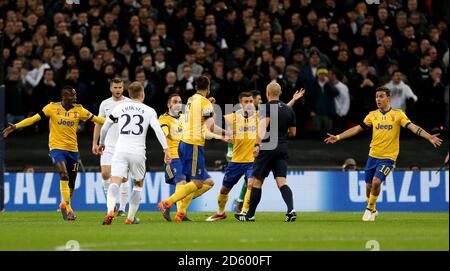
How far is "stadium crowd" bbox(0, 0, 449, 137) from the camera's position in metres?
24.5

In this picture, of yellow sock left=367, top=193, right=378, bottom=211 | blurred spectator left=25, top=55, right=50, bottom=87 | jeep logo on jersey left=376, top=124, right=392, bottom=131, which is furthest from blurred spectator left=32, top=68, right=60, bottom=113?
yellow sock left=367, top=193, right=378, bottom=211

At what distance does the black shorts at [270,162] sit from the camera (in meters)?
17.5

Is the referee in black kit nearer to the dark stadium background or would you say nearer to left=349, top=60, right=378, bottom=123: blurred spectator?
the dark stadium background

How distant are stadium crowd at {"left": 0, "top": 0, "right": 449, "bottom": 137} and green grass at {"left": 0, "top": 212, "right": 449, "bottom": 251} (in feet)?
21.6

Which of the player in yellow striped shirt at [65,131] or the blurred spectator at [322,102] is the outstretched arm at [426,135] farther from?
the blurred spectator at [322,102]

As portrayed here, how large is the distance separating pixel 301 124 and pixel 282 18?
362cm

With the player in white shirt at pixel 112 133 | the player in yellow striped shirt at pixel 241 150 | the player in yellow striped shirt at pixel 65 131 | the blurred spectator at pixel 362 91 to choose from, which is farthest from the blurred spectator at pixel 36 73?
the blurred spectator at pixel 362 91

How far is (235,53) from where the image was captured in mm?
25750

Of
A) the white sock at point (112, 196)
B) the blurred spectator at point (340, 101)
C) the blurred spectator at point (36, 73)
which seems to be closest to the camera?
the white sock at point (112, 196)

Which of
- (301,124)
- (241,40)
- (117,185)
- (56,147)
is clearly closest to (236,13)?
(241,40)

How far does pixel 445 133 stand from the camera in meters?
25.5

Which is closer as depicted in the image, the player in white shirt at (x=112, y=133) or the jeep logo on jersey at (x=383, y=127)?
the jeep logo on jersey at (x=383, y=127)

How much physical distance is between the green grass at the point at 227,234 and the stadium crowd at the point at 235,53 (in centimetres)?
657

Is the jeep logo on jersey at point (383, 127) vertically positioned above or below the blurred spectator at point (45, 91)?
below
